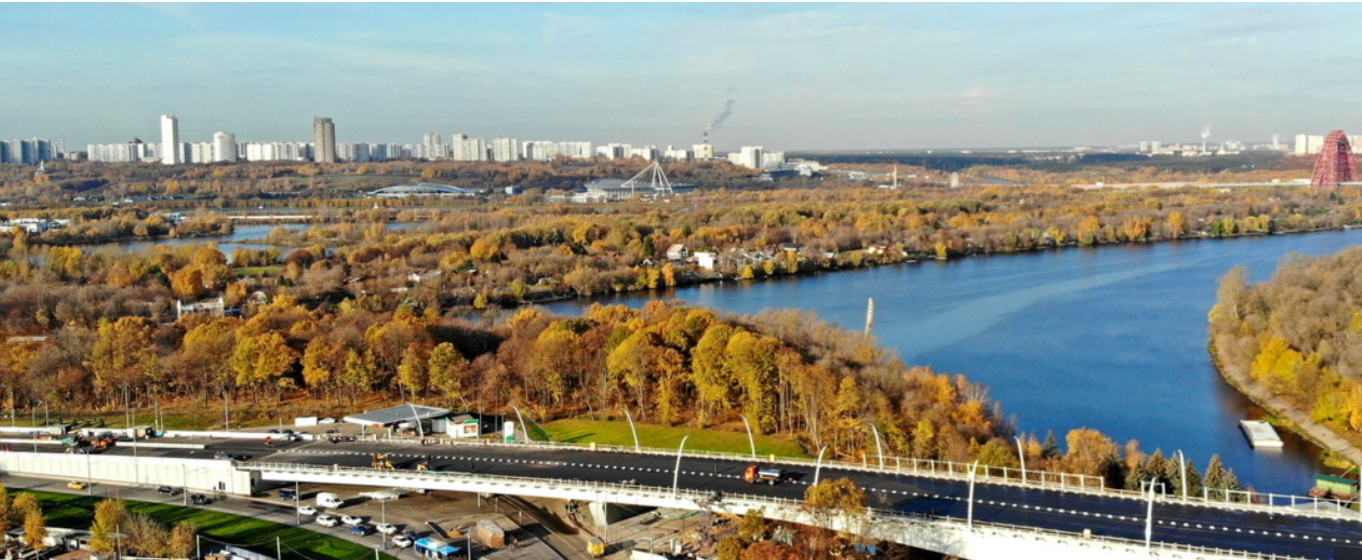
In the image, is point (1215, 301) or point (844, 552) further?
point (1215, 301)

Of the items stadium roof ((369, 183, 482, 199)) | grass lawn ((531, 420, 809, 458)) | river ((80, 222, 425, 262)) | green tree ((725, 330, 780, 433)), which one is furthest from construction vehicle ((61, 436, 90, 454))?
stadium roof ((369, 183, 482, 199))

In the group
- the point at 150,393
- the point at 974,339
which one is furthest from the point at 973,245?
the point at 150,393

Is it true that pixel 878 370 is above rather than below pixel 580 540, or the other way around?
above

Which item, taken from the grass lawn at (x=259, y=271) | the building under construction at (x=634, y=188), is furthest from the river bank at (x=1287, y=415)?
the building under construction at (x=634, y=188)

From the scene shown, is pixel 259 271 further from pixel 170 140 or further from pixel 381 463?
pixel 170 140

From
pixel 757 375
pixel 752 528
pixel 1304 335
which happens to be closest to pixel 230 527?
pixel 752 528

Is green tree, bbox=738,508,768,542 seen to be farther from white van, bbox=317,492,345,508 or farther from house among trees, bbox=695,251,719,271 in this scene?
house among trees, bbox=695,251,719,271

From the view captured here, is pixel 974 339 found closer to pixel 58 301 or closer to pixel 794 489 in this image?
pixel 794 489

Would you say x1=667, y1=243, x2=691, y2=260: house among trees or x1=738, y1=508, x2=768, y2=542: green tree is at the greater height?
x1=667, y1=243, x2=691, y2=260: house among trees
